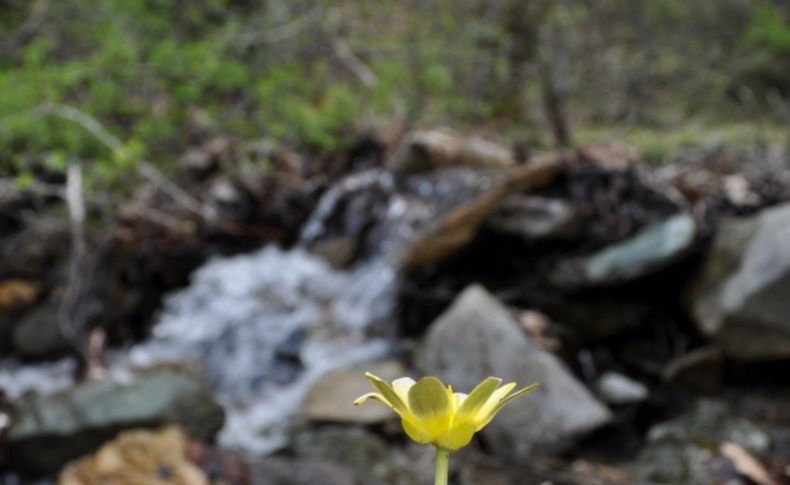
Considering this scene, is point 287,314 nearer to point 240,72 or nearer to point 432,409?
point 240,72

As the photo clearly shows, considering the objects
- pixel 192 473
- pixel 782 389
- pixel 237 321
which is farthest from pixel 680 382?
pixel 237 321

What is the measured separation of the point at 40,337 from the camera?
4695mm

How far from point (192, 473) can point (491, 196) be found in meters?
2.44

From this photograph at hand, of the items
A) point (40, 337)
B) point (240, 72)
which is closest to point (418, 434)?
point (240, 72)

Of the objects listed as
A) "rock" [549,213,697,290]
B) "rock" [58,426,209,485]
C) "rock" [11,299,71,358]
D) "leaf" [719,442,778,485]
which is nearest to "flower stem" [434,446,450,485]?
"leaf" [719,442,778,485]

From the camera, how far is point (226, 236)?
20.3 feet

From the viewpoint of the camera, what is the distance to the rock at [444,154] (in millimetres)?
5625

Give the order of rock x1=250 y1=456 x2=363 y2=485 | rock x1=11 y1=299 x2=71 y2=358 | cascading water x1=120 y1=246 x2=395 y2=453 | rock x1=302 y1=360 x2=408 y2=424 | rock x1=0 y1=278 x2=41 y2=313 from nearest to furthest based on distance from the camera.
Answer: rock x1=250 y1=456 x2=363 y2=485 < rock x1=302 y1=360 x2=408 y2=424 < cascading water x1=120 y1=246 x2=395 y2=453 < rock x1=11 y1=299 x2=71 y2=358 < rock x1=0 y1=278 x2=41 y2=313

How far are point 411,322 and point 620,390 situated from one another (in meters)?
1.45

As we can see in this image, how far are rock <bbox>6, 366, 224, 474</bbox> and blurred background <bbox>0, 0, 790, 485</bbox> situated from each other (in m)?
0.01

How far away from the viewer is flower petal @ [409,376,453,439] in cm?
57

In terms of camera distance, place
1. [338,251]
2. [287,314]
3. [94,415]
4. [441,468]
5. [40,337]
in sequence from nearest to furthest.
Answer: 1. [441,468]
2. [94,415]
3. [40,337]
4. [287,314]
5. [338,251]

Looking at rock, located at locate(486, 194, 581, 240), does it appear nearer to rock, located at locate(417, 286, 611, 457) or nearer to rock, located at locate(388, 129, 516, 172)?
rock, located at locate(417, 286, 611, 457)

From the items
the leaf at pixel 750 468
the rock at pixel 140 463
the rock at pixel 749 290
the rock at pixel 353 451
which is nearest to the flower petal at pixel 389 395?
the leaf at pixel 750 468
